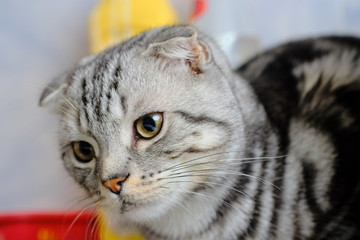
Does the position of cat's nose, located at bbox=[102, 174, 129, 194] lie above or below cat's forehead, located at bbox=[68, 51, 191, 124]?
below

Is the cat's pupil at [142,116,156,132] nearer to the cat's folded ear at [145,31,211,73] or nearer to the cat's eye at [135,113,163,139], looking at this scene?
the cat's eye at [135,113,163,139]

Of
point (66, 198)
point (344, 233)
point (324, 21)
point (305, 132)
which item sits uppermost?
point (324, 21)

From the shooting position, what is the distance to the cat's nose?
73 cm

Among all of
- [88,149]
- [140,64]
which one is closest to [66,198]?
[88,149]

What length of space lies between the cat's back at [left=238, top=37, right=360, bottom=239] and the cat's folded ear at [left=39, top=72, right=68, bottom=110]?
46 cm

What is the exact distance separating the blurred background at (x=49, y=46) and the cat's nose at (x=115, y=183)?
0.52 meters

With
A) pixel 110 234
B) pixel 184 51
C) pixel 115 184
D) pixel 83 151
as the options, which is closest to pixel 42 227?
pixel 110 234

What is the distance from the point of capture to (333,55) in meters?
1.02

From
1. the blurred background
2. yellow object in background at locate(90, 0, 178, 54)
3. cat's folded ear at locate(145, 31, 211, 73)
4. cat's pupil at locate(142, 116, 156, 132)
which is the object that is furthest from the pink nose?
yellow object in background at locate(90, 0, 178, 54)

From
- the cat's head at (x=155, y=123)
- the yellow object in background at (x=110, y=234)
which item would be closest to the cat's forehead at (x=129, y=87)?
the cat's head at (x=155, y=123)

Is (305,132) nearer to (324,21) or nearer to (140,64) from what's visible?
(140,64)

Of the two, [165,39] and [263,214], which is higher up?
[165,39]

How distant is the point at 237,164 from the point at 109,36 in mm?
887

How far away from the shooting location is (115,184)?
0.74 meters
